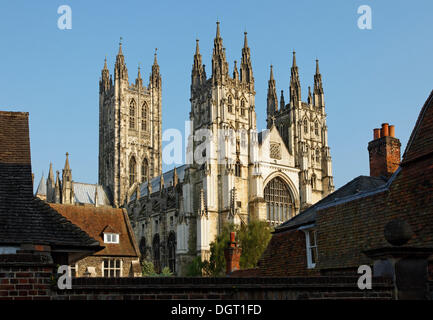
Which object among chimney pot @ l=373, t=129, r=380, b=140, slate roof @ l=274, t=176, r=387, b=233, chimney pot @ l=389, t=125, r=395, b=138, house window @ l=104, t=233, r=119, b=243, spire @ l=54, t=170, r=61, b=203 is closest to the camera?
slate roof @ l=274, t=176, r=387, b=233

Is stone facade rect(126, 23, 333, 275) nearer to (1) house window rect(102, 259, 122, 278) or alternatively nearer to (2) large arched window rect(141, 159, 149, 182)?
(2) large arched window rect(141, 159, 149, 182)

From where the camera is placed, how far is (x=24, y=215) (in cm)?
1280

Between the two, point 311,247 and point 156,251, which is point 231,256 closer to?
point 311,247

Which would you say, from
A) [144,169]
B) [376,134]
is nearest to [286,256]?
[376,134]

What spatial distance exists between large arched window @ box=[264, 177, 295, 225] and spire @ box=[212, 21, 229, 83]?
14059 millimetres

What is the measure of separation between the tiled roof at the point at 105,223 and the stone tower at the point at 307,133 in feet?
121

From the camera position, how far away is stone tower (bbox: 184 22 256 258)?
61.2 meters

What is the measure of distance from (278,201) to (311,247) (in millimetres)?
49386

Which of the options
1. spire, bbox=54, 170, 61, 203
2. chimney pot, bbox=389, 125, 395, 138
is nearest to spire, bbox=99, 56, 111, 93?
spire, bbox=54, 170, 61, 203

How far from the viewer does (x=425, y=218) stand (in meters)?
12.1

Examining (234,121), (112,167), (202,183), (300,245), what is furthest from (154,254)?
(300,245)

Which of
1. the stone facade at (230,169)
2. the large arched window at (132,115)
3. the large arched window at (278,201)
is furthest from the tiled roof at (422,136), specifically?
the large arched window at (132,115)

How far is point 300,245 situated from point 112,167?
7997 centimetres
